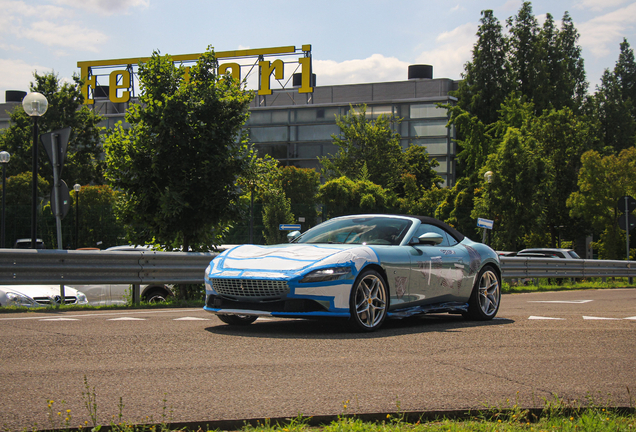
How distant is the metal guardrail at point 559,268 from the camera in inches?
788

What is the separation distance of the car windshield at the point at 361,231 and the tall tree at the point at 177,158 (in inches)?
205

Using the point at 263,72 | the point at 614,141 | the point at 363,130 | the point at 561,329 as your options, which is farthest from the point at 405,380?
the point at 614,141

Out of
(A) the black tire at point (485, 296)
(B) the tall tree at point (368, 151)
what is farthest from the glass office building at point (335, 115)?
(A) the black tire at point (485, 296)

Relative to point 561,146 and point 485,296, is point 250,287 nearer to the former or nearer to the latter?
point 485,296

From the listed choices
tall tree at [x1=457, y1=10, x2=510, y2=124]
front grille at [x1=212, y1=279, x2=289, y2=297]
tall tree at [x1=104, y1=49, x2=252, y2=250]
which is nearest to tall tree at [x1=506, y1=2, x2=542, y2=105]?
tall tree at [x1=457, y1=10, x2=510, y2=124]

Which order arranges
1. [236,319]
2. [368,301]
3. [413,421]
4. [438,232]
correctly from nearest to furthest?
[413,421]
[368,301]
[236,319]
[438,232]

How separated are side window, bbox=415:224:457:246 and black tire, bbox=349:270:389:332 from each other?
120 centimetres

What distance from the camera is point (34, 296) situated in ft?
44.9

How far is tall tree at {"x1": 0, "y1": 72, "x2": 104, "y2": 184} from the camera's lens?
160ft

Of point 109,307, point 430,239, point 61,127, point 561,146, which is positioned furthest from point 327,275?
point 61,127

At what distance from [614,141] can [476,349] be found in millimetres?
68064

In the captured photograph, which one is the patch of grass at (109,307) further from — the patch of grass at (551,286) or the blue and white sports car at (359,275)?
the patch of grass at (551,286)

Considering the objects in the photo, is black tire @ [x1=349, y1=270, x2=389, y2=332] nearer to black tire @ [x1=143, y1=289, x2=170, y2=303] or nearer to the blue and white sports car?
the blue and white sports car

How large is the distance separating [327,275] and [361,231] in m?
1.42
